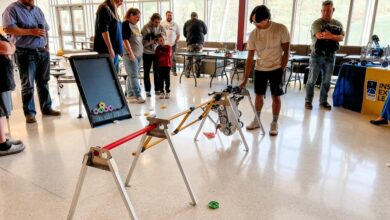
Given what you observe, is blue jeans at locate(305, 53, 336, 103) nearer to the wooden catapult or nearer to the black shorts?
the black shorts

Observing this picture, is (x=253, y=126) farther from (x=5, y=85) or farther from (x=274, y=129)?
(x=5, y=85)

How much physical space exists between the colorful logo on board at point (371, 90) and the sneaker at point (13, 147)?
14.0ft

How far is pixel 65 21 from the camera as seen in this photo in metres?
12.7

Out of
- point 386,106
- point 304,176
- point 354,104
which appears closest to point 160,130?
point 304,176

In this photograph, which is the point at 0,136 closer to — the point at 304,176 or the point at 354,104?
the point at 304,176

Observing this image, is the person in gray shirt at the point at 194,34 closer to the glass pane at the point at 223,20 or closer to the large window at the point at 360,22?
the glass pane at the point at 223,20

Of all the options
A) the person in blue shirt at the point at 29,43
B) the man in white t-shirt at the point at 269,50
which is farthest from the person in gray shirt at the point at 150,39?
the man in white t-shirt at the point at 269,50

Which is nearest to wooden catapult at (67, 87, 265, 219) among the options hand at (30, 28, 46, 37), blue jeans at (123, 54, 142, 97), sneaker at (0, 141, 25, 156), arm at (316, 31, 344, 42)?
sneaker at (0, 141, 25, 156)

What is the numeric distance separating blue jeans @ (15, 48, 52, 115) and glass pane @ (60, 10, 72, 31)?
987 centimetres

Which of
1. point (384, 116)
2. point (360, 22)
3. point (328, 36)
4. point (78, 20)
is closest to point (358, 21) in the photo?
point (360, 22)

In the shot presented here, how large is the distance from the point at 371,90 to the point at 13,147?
4.33 metres

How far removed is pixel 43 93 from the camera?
3.88 metres

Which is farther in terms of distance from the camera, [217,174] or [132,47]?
[132,47]

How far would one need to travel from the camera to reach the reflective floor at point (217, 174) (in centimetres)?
197
